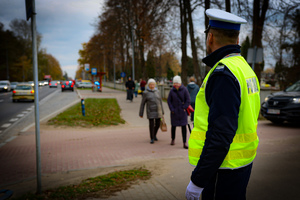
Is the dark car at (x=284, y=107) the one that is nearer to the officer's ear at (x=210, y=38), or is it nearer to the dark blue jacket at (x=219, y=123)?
the officer's ear at (x=210, y=38)

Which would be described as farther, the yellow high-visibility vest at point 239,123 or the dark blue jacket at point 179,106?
the dark blue jacket at point 179,106

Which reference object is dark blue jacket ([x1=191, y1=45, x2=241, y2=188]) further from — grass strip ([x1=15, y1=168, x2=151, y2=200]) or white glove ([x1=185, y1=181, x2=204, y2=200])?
grass strip ([x1=15, y1=168, x2=151, y2=200])

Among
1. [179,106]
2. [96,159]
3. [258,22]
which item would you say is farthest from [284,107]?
[96,159]

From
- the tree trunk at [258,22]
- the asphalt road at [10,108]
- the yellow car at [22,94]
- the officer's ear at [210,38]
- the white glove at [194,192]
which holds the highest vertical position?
the tree trunk at [258,22]

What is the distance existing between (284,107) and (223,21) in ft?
30.7

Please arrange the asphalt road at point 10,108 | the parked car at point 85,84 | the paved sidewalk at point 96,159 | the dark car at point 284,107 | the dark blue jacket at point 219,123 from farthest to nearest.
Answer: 1. the parked car at point 85,84
2. the asphalt road at point 10,108
3. the dark car at point 284,107
4. the paved sidewalk at point 96,159
5. the dark blue jacket at point 219,123

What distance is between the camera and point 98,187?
441cm

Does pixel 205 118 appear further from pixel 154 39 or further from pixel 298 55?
pixel 154 39

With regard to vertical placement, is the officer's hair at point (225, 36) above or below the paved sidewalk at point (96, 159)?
above

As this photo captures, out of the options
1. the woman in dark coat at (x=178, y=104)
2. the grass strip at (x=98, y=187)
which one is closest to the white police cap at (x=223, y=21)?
the grass strip at (x=98, y=187)

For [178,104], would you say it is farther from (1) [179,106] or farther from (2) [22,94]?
(2) [22,94]

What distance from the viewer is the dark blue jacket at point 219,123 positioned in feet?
5.64

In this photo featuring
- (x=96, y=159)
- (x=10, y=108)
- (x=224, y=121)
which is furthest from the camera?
(x=10, y=108)

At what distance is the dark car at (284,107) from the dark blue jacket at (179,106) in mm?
4481
